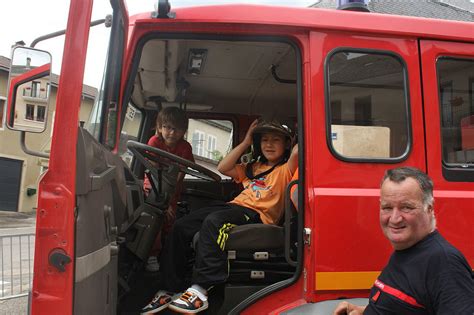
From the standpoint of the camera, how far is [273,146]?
9.14ft

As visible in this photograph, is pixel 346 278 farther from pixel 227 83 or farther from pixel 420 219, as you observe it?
pixel 227 83

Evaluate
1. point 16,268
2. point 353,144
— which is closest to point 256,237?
point 353,144

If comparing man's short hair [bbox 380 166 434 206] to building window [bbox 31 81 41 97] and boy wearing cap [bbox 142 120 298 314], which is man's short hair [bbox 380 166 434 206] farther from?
building window [bbox 31 81 41 97]

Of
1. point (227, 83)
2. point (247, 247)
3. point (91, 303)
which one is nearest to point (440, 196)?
point (247, 247)

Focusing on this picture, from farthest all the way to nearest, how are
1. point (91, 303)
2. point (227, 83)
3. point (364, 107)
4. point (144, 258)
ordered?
point (227, 83)
point (144, 258)
point (364, 107)
point (91, 303)

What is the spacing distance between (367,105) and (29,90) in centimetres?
160

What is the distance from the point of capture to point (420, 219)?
1.48 meters

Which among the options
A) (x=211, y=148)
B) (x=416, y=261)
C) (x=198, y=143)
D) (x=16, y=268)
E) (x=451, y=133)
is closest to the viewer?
(x=416, y=261)

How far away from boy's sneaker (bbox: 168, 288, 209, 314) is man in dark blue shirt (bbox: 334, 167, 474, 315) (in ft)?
3.14

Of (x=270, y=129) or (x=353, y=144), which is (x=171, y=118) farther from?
(x=353, y=144)

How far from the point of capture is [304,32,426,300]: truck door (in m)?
1.95

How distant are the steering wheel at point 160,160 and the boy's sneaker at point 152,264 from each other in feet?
2.50

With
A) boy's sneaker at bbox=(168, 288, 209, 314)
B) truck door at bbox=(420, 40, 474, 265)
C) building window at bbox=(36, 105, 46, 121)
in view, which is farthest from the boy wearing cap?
building window at bbox=(36, 105, 46, 121)

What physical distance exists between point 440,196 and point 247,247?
1084 mm
